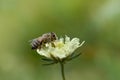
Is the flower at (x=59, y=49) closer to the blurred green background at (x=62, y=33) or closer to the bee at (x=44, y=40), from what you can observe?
the bee at (x=44, y=40)

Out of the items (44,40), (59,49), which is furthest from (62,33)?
(59,49)

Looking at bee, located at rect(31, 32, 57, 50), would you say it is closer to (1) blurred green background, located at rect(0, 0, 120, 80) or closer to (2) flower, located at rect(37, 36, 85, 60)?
(2) flower, located at rect(37, 36, 85, 60)

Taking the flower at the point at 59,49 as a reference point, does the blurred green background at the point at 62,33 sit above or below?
above

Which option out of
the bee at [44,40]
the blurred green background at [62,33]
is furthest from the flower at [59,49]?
the blurred green background at [62,33]

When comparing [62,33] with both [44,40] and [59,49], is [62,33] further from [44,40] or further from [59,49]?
[59,49]

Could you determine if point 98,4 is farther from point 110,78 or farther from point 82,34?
point 110,78

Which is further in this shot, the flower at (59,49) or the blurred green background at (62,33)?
the blurred green background at (62,33)
